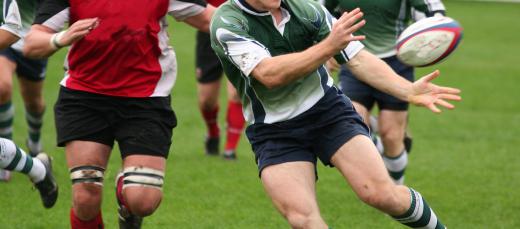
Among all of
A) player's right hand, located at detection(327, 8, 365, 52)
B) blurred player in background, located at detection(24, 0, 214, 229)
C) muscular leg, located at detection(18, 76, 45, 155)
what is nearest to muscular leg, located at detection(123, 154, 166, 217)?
blurred player in background, located at detection(24, 0, 214, 229)

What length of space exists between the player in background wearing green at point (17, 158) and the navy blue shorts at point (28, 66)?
143 centimetres

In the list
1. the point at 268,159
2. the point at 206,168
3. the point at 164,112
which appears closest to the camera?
the point at 268,159

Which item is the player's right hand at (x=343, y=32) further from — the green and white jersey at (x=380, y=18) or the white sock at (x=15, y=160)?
the green and white jersey at (x=380, y=18)

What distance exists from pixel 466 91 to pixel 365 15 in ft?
27.6

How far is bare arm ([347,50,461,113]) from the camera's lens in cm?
593

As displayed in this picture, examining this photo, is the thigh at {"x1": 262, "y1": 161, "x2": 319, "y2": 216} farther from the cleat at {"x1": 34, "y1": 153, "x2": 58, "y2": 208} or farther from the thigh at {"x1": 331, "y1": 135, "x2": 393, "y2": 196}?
the cleat at {"x1": 34, "y1": 153, "x2": 58, "y2": 208}

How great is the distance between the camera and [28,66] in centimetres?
960

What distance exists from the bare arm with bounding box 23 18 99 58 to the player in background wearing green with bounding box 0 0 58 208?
0.31 metres

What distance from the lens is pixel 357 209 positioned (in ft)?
28.2

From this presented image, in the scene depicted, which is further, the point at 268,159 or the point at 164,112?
the point at 164,112

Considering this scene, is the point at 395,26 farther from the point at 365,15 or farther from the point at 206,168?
the point at 206,168

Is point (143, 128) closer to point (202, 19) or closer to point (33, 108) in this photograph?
point (202, 19)

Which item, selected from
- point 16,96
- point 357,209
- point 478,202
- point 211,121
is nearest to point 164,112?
point 357,209

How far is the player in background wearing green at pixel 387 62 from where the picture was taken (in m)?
8.52
